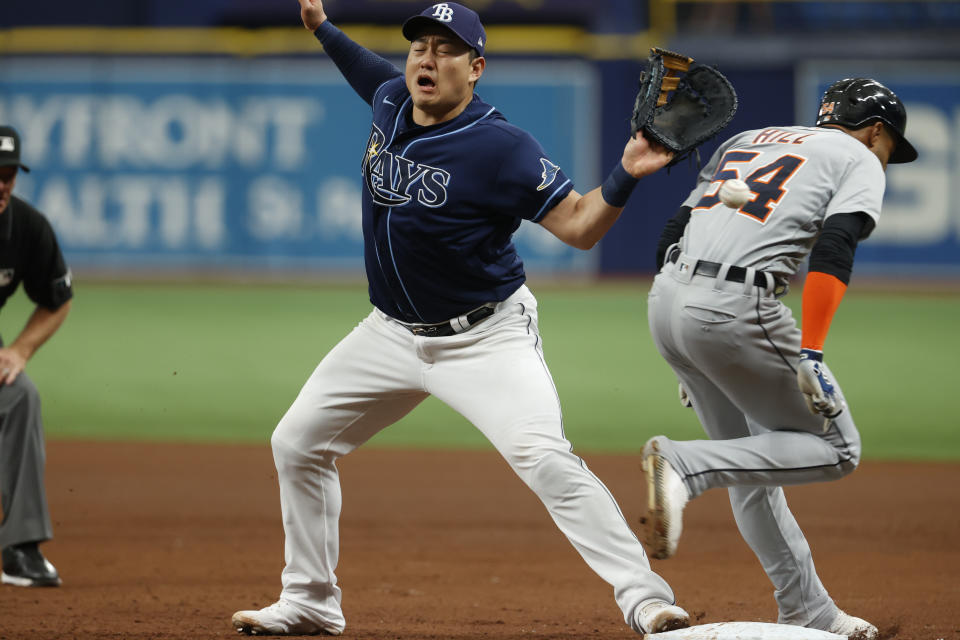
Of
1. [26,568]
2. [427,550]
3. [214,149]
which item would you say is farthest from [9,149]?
[214,149]

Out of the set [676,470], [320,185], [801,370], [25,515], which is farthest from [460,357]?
[320,185]

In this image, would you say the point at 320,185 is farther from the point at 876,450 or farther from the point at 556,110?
the point at 876,450

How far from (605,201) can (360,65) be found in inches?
54.0

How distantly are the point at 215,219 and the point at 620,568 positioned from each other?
17160mm

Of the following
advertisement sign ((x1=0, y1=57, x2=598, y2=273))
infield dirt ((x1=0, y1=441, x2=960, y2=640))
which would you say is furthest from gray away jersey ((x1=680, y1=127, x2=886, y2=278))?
advertisement sign ((x1=0, y1=57, x2=598, y2=273))

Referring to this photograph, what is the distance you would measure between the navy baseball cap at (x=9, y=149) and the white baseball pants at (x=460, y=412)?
1.79 m

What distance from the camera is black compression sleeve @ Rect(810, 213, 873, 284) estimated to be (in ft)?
11.4

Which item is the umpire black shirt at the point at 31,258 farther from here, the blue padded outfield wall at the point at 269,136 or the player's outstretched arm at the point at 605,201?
the blue padded outfield wall at the point at 269,136

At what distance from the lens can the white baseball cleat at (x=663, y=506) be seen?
339 cm

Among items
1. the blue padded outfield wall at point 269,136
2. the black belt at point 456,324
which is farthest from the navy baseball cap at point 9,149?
the blue padded outfield wall at point 269,136

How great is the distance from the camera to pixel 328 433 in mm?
3900

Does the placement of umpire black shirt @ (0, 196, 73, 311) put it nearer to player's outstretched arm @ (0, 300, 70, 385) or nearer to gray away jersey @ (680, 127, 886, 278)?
player's outstretched arm @ (0, 300, 70, 385)

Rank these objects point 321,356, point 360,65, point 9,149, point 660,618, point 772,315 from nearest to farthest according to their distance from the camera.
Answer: point 660,618 → point 772,315 → point 360,65 → point 9,149 → point 321,356

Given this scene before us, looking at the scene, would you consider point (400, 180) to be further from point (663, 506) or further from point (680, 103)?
point (663, 506)
